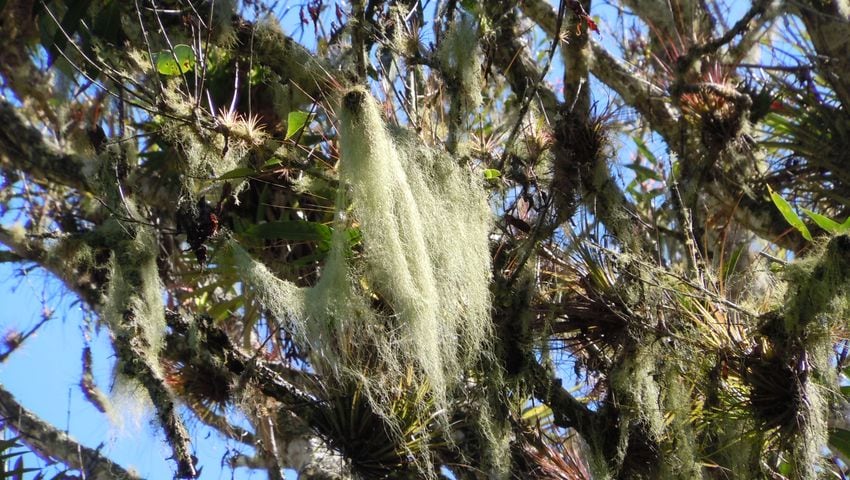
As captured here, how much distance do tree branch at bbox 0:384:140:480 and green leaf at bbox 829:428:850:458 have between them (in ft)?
7.97

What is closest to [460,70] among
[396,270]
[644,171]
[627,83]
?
[396,270]

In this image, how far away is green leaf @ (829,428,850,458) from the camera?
2.72m

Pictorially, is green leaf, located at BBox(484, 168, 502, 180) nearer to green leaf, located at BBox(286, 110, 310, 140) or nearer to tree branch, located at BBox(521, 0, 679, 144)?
green leaf, located at BBox(286, 110, 310, 140)

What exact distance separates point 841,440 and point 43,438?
2838mm

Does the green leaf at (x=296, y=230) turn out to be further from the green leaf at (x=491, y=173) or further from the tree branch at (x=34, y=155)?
the tree branch at (x=34, y=155)

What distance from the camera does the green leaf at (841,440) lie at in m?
2.72

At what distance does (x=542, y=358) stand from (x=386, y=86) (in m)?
1.00

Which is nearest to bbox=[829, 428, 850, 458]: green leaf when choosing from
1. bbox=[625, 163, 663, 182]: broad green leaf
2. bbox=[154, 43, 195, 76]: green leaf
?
bbox=[625, 163, 663, 182]: broad green leaf

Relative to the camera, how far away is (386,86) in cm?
A: 296

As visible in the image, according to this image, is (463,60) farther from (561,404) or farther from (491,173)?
(561,404)

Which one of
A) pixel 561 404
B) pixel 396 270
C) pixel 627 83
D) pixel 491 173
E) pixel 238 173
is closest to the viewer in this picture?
pixel 396 270

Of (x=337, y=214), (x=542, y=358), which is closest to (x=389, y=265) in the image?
(x=337, y=214)

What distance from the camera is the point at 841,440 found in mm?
2727

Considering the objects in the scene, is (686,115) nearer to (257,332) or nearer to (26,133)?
(257,332)
